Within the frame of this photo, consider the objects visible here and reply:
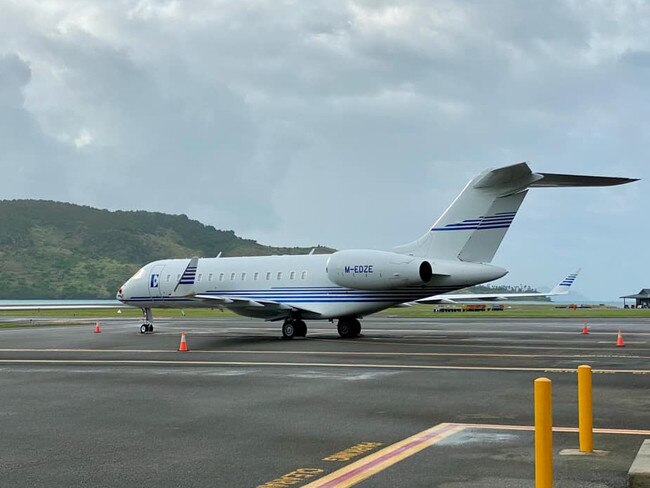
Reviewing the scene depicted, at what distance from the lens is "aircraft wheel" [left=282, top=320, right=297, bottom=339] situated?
29031mm

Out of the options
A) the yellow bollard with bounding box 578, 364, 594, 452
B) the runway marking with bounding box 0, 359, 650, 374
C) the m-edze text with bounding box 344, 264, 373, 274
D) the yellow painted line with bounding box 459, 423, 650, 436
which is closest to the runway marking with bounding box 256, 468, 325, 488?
the yellow bollard with bounding box 578, 364, 594, 452

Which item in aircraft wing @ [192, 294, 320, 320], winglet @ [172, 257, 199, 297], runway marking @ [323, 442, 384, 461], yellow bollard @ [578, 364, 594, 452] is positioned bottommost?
runway marking @ [323, 442, 384, 461]

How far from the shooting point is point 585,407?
24.2ft

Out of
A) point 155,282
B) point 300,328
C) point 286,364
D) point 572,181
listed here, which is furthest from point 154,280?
point 572,181

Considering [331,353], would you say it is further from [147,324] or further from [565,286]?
[565,286]

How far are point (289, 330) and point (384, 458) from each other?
21317 mm

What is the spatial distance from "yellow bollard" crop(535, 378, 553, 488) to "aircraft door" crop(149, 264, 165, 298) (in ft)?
98.9

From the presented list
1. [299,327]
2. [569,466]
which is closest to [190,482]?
[569,466]

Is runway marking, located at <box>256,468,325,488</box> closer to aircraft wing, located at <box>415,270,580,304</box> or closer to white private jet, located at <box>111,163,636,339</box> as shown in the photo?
Result: white private jet, located at <box>111,163,636,339</box>

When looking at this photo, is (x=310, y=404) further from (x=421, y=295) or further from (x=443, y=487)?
(x=421, y=295)

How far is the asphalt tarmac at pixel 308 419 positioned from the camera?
734 centimetres

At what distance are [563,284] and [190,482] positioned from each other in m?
69.6

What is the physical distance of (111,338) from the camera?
31312mm

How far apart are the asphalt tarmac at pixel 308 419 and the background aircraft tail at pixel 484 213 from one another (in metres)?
5.80
